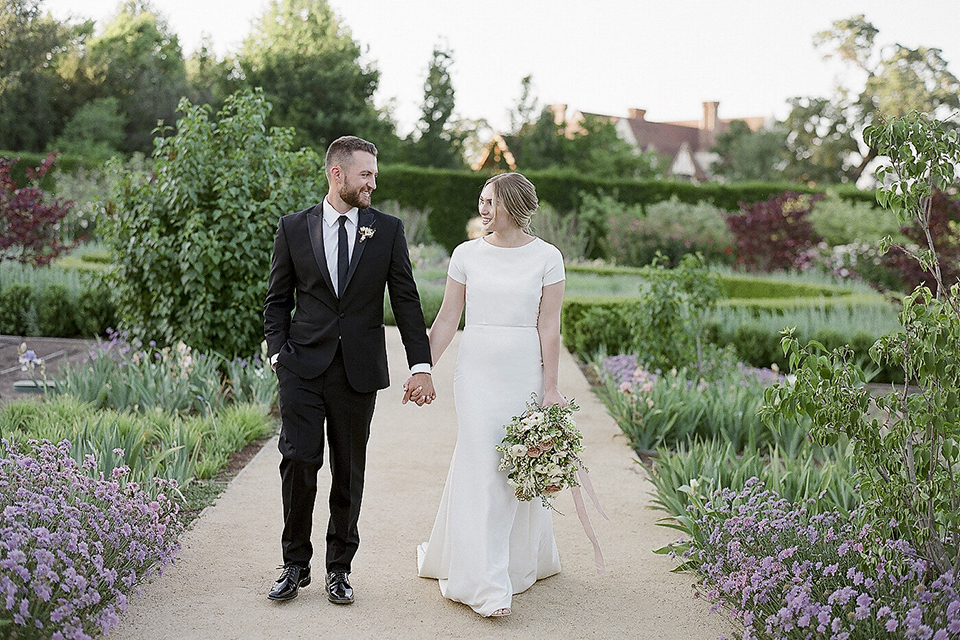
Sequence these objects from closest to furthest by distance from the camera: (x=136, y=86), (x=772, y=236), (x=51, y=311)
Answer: (x=51, y=311), (x=772, y=236), (x=136, y=86)

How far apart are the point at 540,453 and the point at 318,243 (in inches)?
41.9

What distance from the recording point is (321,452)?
341 cm

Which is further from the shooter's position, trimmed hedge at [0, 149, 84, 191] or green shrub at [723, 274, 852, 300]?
trimmed hedge at [0, 149, 84, 191]

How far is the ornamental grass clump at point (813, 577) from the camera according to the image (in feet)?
8.71

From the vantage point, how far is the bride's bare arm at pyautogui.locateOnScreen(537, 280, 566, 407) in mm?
3516

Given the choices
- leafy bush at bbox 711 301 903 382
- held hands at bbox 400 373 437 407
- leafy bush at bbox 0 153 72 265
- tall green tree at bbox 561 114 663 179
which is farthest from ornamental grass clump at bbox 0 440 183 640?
tall green tree at bbox 561 114 663 179

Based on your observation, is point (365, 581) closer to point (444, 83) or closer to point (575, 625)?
point (575, 625)

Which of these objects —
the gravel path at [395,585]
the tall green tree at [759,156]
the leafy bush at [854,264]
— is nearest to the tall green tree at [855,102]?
the tall green tree at [759,156]

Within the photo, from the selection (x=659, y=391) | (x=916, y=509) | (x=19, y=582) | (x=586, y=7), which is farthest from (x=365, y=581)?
(x=586, y=7)

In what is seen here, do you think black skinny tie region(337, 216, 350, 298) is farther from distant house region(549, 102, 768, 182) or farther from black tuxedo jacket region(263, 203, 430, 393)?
distant house region(549, 102, 768, 182)

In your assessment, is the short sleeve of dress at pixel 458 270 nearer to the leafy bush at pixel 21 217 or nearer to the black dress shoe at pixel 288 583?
the black dress shoe at pixel 288 583

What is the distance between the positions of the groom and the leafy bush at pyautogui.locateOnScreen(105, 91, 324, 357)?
3.61 m

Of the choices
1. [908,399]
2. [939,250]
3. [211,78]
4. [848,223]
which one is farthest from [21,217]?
[211,78]

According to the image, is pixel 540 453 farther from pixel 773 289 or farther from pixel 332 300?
pixel 773 289
